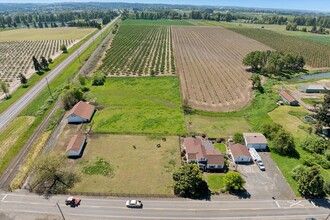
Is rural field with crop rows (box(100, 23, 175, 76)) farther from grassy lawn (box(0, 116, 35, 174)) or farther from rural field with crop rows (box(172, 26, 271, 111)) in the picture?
grassy lawn (box(0, 116, 35, 174))

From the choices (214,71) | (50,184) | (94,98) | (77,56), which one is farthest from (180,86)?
(77,56)

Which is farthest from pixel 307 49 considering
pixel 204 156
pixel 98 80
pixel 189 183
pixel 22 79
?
pixel 22 79

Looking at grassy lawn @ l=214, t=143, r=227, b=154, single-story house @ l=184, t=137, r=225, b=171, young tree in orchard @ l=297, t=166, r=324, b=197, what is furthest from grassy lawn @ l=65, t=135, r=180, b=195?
young tree in orchard @ l=297, t=166, r=324, b=197

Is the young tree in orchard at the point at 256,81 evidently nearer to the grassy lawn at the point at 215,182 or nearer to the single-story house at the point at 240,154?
the single-story house at the point at 240,154

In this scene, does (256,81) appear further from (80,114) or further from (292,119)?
(80,114)

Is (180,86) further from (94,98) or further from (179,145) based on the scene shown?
(179,145)

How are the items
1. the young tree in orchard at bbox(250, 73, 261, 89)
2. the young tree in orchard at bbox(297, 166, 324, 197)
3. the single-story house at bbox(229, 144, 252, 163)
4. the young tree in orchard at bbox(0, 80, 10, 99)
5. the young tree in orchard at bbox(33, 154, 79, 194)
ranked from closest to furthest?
the young tree in orchard at bbox(297, 166, 324, 197) → the young tree in orchard at bbox(33, 154, 79, 194) → the single-story house at bbox(229, 144, 252, 163) → the young tree in orchard at bbox(0, 80, 10, 99) → the young tree in orchard at bbox(250, 73, 261, 89)
